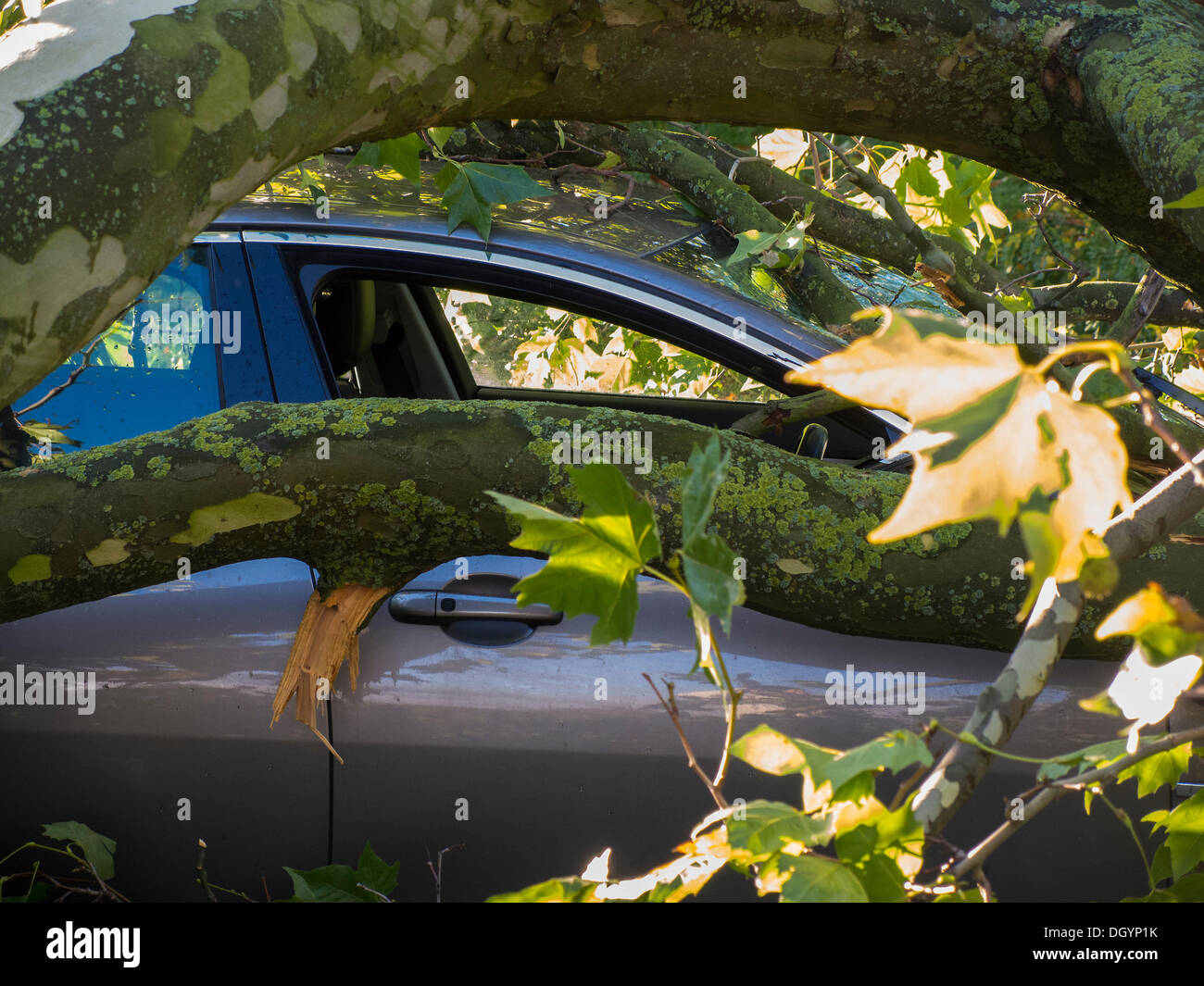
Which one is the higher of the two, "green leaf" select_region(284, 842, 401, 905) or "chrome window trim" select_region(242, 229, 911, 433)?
"chrome window trim" select_region(242, 229, 911, 433)

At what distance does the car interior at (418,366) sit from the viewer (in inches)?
101

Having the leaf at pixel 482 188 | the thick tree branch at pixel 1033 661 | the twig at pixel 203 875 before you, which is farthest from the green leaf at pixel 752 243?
the twig at pixel 203 875

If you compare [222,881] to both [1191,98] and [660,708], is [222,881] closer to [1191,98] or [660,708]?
[660,708]

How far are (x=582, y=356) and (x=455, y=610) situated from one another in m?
2.26

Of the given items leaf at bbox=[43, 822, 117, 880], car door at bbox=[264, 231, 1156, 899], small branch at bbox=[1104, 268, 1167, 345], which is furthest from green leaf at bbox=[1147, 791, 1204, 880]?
leaf at bbox=[43, 822, 117, 880]

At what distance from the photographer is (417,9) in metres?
1.31

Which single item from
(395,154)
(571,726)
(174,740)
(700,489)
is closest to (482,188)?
(395,154)

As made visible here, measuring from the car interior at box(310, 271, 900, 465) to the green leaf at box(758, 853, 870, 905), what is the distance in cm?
159

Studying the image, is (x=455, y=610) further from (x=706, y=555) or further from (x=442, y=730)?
(x=706, y=555)

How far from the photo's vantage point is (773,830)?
843mm

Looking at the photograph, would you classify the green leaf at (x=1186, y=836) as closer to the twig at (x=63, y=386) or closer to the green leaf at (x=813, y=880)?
the green leaf at (x=813, y=880)

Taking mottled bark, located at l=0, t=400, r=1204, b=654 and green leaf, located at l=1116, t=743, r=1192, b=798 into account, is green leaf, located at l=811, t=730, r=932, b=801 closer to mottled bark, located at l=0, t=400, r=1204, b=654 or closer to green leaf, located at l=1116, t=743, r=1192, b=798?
green leaf, located at l=1116, t=743, r=1192, b=798

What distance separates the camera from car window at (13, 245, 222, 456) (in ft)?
7.56
